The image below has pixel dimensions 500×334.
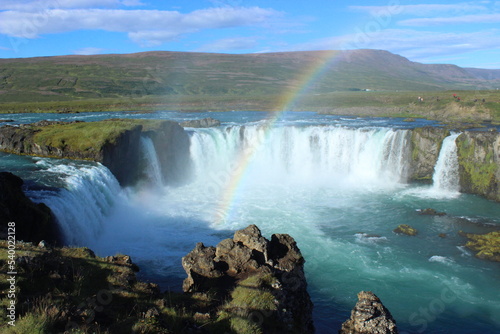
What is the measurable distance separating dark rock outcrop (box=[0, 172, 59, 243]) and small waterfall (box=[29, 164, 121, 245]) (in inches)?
39.4

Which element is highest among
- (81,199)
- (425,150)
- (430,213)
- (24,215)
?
(425,150)

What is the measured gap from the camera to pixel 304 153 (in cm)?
3828

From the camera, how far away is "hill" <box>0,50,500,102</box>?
106 m

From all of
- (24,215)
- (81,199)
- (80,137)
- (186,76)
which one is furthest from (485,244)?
(186,76)

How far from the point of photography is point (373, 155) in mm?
35094

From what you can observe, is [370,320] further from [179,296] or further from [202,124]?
[202,124]

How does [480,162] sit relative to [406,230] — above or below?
above

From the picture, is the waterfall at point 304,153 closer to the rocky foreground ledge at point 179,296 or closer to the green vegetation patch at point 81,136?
the green vegetation patch at point 81,136

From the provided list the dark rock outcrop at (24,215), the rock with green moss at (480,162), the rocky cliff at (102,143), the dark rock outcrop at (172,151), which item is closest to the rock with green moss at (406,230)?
the rock with green moss at (480,162)

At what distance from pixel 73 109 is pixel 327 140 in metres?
54.9

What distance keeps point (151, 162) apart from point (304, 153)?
50.3ft

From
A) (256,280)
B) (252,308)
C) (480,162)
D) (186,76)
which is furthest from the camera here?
(186,76)

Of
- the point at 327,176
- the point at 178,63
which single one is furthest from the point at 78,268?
the point at 178,63

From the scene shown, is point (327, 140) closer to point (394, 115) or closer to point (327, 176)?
point (327, 176)
